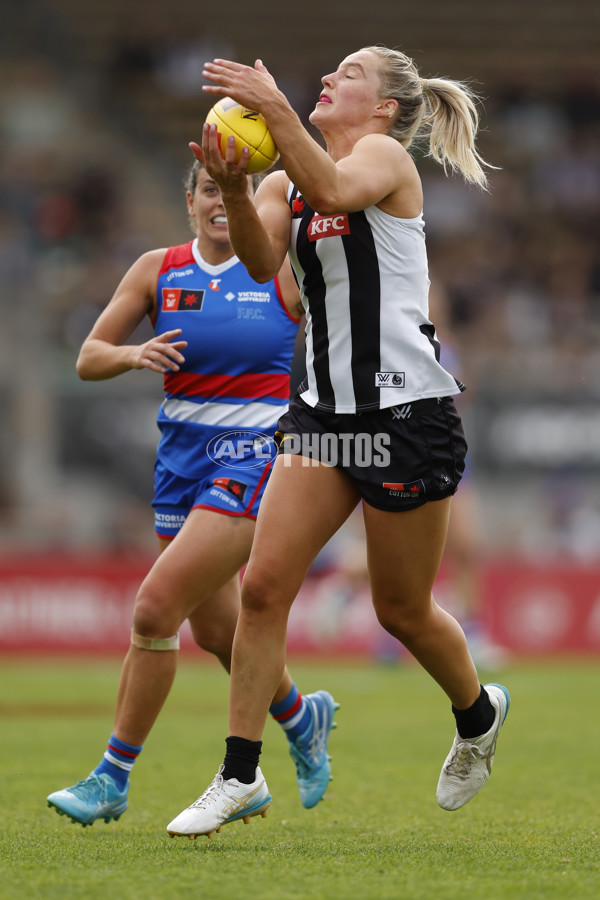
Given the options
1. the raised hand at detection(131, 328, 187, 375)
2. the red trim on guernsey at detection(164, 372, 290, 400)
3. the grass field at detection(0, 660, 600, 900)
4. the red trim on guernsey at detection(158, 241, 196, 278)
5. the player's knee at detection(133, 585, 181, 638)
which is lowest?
the grass field at detection(0, 660, 600, 900)

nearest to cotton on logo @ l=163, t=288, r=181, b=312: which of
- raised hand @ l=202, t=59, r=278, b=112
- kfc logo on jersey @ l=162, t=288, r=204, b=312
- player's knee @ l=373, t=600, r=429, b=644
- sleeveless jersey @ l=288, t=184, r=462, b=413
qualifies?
kfc logo on jersey @ l=162, t=288, r=204, b=312

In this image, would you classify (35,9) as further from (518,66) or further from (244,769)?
(244,769)

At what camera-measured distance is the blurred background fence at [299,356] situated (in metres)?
14.2

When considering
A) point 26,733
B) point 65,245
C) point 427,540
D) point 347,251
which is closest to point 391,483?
point 427,540

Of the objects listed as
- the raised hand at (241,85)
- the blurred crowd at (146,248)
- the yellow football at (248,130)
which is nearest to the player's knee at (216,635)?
the yellow football at (248,130)

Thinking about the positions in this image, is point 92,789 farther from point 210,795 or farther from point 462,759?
point 462,759

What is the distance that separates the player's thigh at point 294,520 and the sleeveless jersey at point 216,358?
94 cm

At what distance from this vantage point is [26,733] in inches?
317

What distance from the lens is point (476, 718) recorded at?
4828 millimetres

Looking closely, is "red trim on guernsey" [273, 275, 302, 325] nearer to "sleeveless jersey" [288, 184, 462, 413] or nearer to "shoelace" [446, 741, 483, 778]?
"sleeveless jersey" [288, 184, 462, 413]

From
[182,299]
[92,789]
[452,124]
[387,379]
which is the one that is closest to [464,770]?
Answer: [92,789]

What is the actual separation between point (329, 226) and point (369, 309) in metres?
0.31

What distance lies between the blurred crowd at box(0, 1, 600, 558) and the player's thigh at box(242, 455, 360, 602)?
1064 cm

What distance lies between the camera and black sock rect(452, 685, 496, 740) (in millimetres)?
4820
